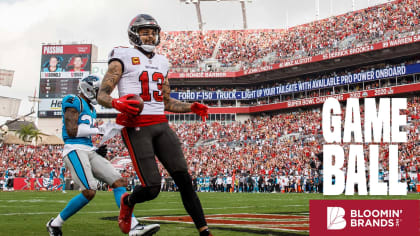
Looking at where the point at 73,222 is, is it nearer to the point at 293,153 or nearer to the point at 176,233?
the point at 176,233

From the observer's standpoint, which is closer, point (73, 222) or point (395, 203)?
point (395, 203)

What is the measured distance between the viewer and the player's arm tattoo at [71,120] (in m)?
5.88

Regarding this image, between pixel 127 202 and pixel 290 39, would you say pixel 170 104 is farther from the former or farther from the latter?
pixel 290 39

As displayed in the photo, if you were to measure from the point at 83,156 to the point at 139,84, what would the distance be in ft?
5.58

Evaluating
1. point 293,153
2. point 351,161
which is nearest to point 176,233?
point 351,161

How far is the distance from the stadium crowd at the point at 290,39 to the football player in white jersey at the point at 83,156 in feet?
110

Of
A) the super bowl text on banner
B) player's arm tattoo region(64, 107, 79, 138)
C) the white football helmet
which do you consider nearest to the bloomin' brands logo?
the super bowl text on banner

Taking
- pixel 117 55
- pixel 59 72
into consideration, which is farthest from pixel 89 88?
pixel 59 72

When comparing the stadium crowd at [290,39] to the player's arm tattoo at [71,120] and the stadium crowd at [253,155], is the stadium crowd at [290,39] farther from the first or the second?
the player's arm tattoo at [71,120]

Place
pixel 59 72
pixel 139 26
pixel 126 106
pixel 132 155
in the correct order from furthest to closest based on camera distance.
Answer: pixel 59 72 < pixel 139 26 < pixel 132 155 < pixel 126 106

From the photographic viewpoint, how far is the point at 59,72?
51812 millimetres

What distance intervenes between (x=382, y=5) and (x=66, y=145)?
4130cm

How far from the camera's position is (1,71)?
6031 centimetres

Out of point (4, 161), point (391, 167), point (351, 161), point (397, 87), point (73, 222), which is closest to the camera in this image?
point (73, 222)
